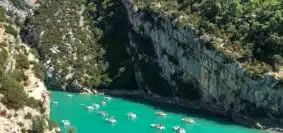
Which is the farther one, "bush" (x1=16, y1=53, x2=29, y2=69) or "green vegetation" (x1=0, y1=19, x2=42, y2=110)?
"bush" (x1=16, y1=53, x2=29, y2=69)

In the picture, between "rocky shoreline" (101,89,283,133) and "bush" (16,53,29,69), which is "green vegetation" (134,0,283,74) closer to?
"rocky shoreline" (101,89,283,133)

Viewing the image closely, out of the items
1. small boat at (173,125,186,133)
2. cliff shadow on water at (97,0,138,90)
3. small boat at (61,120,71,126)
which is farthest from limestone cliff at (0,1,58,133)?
cliff shadow on water at (97,0,138,90)

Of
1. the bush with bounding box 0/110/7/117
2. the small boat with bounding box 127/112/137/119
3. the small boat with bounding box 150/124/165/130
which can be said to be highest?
the bush with bounding box 0/110/7/117

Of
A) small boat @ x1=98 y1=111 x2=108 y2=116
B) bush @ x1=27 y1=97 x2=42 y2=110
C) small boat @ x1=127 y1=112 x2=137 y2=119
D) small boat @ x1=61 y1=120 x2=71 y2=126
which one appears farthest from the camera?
small boat @ x1=98 y1=111 x2=108 y2=116

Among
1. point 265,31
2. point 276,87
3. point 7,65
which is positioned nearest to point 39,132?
point 7,65

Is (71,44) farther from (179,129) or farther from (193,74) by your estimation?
(179,129)

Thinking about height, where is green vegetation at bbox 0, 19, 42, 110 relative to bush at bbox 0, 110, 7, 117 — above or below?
above
